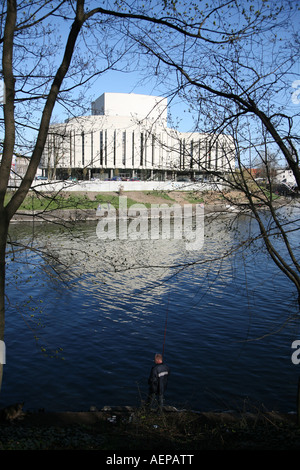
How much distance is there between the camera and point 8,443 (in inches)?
274

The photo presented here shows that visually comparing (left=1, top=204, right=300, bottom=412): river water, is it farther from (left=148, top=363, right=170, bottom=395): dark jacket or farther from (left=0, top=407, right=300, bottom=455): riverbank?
(left=0, top=407, right=300, bottom=455): riverbank

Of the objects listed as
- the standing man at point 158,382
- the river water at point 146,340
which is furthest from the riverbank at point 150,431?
the river water at point 146,340

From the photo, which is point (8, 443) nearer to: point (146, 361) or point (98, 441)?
point (98, 441)

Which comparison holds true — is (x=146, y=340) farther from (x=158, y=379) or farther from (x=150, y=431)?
(x=150, y=431)

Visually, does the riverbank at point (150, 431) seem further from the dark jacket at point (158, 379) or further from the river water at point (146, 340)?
the river water at point (146, 340)

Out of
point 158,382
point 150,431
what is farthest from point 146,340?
point 150,431

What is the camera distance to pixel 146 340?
602 inches

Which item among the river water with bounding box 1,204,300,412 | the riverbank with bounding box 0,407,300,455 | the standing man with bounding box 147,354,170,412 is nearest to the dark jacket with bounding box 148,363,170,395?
the standing man with bounding box 147,354,170,412

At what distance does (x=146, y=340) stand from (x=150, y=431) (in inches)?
285

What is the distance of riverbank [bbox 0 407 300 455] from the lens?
7.08 m

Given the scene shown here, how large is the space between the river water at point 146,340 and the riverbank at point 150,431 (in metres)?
1.46

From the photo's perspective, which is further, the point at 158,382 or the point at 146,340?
the point at 146,340
